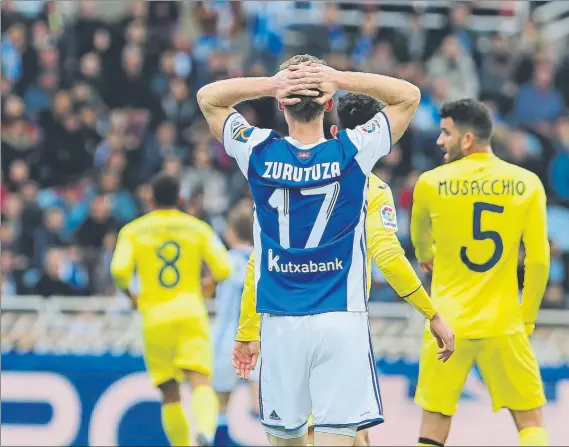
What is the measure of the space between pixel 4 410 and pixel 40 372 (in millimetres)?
449

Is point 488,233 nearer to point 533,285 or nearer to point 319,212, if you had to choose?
point 533,285

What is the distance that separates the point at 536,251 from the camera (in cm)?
749

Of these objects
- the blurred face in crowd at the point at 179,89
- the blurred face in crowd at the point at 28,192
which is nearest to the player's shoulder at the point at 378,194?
the blurred face in crowd at the point at 28,192

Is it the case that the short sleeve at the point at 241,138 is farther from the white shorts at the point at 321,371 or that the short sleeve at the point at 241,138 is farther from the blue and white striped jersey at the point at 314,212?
the white shorts at the point at 321,371

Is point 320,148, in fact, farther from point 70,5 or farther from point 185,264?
point 70,5

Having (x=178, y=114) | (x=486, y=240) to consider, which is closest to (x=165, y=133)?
(x=178, y=114)

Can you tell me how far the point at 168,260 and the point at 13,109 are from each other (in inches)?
243

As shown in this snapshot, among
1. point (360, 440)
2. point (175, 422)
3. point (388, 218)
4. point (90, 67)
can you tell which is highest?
point (90, 67)

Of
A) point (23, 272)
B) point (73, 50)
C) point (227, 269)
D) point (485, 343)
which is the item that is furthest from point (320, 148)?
point (73, 50)

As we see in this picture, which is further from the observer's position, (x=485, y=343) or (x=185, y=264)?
(x=185, y=264)

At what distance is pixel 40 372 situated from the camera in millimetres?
11281

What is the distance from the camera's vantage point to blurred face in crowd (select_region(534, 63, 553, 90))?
16516 mm

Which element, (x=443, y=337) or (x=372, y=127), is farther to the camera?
(x=443, y=337)

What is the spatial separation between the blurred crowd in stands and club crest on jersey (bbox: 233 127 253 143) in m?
8.32
